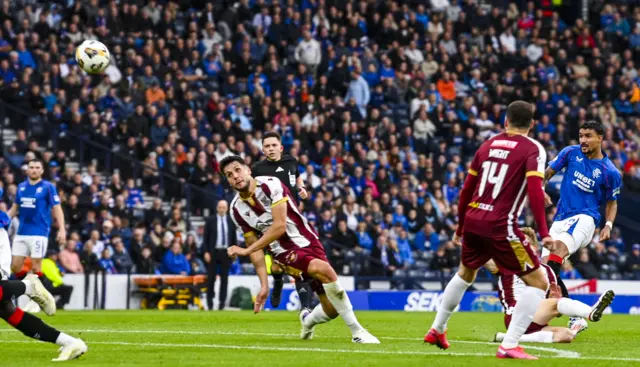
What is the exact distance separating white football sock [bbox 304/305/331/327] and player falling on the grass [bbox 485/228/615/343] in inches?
73.6

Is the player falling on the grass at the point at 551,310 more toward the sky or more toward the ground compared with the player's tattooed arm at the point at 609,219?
more toward the ground

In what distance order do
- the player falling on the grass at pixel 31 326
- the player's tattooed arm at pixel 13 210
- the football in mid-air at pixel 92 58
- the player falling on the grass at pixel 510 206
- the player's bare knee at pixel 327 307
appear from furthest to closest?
the football in mid-air at pixel 92 58, the player's tattooed arm at pixel 13 210, the player's bare knee at pixel 327 307, the player falling on the grass at pixel 510 206, the player falling on the grass at pixel 31 326

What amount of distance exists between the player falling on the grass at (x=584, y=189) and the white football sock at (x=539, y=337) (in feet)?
4.77

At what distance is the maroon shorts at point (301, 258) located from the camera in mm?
11938

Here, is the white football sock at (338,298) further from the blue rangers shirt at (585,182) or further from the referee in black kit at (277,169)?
the referee in black kit at (277,169)

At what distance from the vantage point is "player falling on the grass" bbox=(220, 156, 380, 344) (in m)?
11.7

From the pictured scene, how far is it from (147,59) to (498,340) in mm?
17754

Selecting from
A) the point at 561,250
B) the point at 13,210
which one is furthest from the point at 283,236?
the point at 13,210

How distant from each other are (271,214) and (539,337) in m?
3.16

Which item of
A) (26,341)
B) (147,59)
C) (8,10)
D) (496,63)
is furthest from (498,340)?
(496,63)

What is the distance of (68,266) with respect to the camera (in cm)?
2333

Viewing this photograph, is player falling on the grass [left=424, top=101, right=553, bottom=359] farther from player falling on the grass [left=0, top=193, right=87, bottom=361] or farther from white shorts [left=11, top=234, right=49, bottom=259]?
white shorts [left=11, top=234, right=49, bottom=259]

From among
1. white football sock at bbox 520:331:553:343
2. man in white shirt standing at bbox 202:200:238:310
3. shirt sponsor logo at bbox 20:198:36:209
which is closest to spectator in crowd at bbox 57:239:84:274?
man in white shirt standing at bbox 202:200:238:310

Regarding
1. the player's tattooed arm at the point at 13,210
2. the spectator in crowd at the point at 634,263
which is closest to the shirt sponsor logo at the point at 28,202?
the player's tattooed arm at the point at 13,210
